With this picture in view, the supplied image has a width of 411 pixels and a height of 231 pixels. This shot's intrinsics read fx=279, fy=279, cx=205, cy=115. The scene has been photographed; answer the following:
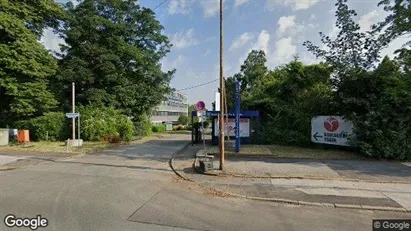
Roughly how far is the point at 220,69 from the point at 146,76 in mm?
22494

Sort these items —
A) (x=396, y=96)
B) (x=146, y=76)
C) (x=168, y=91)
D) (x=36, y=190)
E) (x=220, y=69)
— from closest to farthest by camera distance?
(x=36, y=190), (x=220, y=69), (x=396, y=96), (x=146, y=76), (x=168, y=91)

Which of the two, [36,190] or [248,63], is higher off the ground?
[248,63]

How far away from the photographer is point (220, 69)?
10.3 m

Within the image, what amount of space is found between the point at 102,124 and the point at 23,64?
24.4 ft

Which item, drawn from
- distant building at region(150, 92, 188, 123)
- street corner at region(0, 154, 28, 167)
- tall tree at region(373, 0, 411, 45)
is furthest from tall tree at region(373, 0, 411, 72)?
distant building at region(150, 92, 188, 123)

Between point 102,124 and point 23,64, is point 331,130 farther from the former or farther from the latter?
point 23,64

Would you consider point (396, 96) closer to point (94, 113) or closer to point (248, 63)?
point (94, 113)

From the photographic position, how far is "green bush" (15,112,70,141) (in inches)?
834

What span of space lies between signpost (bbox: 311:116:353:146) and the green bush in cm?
1803

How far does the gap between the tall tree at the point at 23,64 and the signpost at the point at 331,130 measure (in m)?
20.3

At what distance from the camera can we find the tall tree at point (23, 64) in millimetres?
20859

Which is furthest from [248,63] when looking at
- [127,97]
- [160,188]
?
[160,188]

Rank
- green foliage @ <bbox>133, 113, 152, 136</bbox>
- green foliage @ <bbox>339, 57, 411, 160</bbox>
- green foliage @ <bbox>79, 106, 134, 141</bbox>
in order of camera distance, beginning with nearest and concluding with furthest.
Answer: green foliage @ <bbox>339, 57, 411, 160</bbox> < green foliage @ <bbox>79, 106, 134, 141</bbox> < green foliage @ <bbox>133, 113, 152, 136</bbox>

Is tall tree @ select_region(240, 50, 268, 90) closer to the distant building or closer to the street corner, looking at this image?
the street corner
